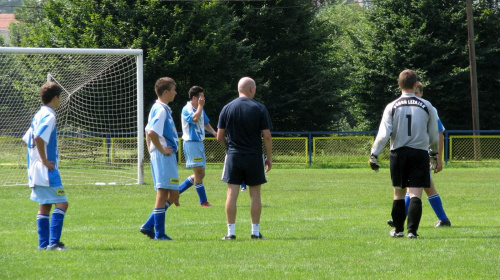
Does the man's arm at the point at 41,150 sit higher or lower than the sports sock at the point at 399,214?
higher

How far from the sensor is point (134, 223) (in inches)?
425

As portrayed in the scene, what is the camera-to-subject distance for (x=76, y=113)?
23.7m

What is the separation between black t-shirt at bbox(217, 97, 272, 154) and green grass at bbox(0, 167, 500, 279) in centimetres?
107

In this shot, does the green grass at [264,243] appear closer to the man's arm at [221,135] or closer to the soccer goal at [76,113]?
the man's arm at [221,135]

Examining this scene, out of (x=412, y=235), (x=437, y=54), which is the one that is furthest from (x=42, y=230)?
(x=437, y=54)

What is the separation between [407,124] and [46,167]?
392 cm

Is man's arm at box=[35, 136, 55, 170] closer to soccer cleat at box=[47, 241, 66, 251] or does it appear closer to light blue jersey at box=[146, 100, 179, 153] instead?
soccer cleat at box=[47, 241, 66, 251]

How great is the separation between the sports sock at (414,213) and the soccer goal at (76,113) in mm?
10377

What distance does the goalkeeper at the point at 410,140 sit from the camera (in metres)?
8.70

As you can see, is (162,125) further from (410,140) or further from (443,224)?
(443,224)

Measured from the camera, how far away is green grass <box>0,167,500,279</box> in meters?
6.68

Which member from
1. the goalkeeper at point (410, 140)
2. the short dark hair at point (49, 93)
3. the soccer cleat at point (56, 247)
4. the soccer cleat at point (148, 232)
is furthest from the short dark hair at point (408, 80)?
the soccer cleat at point (56, 247)

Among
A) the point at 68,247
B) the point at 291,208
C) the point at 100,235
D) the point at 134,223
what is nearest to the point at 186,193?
the point at 291,208

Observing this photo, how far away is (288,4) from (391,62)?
649 cm
